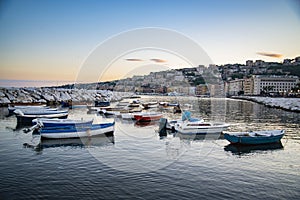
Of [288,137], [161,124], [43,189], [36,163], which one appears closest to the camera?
[43,189]

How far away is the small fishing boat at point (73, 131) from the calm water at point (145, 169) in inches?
27.3

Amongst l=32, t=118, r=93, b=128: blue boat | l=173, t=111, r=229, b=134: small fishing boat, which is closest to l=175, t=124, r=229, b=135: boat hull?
l=173, t=111, r=229, b=134: small fishing boat

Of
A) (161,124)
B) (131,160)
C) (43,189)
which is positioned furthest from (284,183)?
(161,124)

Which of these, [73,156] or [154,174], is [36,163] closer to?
[73,156]

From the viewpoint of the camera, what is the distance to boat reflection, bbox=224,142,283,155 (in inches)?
604

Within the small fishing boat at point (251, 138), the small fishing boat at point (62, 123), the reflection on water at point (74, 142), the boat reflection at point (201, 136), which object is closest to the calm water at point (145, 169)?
the reflection on water at point (74, 142)

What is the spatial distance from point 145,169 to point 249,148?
816 centimetres

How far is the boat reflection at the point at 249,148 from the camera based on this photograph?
50.3ft

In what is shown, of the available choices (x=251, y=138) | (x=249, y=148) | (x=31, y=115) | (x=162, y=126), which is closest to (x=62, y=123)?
(x=162, y=126)

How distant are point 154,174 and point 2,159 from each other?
7.97 m

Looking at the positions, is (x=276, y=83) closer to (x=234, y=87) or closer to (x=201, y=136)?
(x=234, y=87)

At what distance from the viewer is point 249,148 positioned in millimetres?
16203

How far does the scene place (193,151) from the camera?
1508 centimetres

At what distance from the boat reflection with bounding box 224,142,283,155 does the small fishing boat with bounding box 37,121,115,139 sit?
29.7 feet
